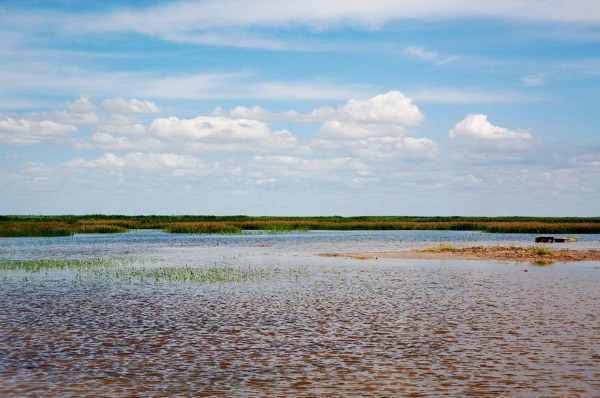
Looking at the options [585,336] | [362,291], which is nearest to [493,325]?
[585,336]

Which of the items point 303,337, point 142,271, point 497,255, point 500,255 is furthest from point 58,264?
point 500,255

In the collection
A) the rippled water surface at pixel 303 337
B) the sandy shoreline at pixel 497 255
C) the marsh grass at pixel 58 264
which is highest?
the sandy shoreline at pixel 497 255

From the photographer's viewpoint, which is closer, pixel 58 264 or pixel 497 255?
pixel 58 264

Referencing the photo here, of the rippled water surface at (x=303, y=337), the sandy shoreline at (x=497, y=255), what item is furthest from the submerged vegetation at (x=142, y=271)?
the sandy shoreline at (x=497, y=255)

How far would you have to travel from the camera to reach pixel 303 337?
17.6 m

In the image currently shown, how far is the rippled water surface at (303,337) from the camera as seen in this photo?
1295 centimetres

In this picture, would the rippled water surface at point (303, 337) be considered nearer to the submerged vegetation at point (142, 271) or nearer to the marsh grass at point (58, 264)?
the submerged vegetation at point (142, 271)

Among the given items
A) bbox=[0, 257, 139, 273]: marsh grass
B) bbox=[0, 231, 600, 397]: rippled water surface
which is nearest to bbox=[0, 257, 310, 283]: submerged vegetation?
bbox=[0, 257, 139, 273]: marsh grass

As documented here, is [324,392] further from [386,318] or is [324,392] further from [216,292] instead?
[216,292]

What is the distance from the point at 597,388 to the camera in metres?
12.5

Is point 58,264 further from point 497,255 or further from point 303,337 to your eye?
A: point 497,255

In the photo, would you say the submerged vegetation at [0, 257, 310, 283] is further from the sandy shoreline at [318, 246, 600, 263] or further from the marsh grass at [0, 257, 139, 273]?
the sandy shoreline at [318, 246, 600, 263]

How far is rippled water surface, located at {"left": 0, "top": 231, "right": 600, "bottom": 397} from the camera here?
13.0m

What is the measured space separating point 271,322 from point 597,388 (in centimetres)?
1031
